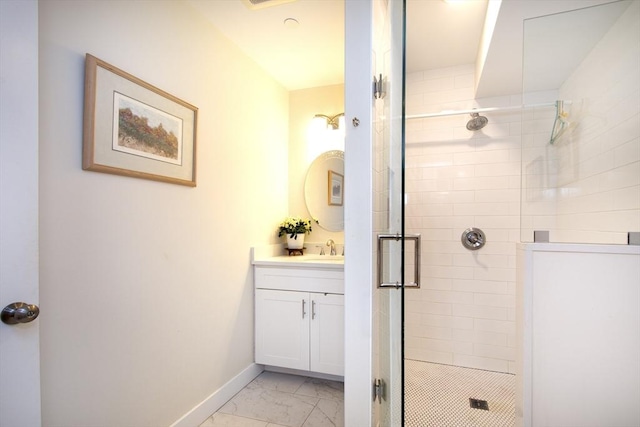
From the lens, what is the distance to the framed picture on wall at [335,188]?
9.22 feet

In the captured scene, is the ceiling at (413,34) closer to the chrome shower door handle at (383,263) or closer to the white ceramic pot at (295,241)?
the chrome shower door handle at (383,263)

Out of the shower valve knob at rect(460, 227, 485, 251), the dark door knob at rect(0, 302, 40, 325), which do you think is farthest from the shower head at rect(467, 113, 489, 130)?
the dark door knob at rect(0, 302, 40, 325)

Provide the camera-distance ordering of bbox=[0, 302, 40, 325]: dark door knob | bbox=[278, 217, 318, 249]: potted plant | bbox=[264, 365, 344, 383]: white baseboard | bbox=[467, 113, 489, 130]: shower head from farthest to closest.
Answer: bbox=[278, 217, 318, 249]: potted plant < bbox=[467, 113, 489, 130]: shower head < bbox=[264, 365, 344, 383]: white baseboard < bbox=[0, 302, 40, 325]: dark door knob

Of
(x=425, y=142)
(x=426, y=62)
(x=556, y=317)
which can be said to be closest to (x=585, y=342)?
(x=556, y=317)

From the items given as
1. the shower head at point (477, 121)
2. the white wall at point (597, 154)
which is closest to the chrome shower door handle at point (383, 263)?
the white wall at point (597, 154)

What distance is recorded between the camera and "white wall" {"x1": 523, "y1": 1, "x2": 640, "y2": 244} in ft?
4.10

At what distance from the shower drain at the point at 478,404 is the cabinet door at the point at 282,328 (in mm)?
1098

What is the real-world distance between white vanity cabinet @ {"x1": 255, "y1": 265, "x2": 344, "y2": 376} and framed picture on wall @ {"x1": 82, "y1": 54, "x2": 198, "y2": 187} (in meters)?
0.99

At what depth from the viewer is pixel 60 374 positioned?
1158 millimetres

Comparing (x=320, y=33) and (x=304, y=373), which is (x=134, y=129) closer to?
(x=320, y=33)

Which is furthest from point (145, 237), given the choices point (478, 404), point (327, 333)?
point (478, 404)

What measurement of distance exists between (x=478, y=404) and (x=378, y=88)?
6.62 ft

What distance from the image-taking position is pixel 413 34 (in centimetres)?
219

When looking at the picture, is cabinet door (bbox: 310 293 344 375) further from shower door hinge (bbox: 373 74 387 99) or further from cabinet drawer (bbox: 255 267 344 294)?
shower door hinge (bbox: 373 74 387 99)
